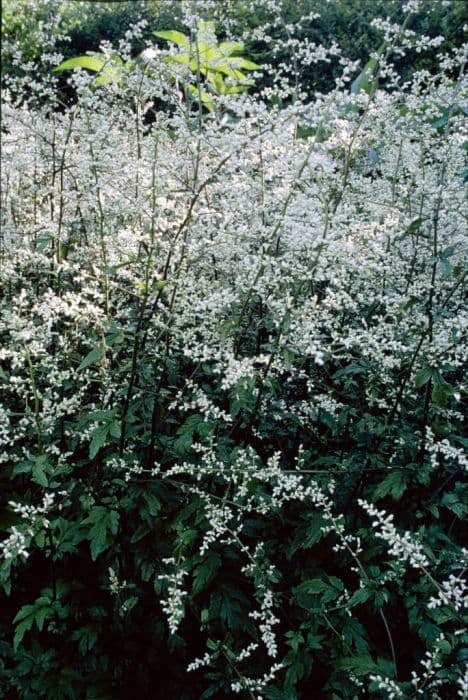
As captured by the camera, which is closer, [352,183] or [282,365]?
[282,365]

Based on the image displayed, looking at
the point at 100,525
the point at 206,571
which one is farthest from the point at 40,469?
the point at 206,571

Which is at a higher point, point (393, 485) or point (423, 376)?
point (423, 376)

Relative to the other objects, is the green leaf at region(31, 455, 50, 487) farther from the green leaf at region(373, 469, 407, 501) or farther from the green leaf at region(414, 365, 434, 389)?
the green leaf at region(414, 365, 434, 389)

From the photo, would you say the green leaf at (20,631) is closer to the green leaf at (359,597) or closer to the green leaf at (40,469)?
the green leaf at (40,469)

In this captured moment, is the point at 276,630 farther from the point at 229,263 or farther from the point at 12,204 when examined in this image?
the point at 12,204

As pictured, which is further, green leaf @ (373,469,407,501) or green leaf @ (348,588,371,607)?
green leaf @ (373,469,407,501)

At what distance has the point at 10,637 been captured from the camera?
3.33m

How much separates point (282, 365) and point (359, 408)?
76 centimetres

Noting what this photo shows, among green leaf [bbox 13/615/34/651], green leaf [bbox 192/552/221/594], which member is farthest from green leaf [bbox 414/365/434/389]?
green leaf [bbox 13/615/34/651]

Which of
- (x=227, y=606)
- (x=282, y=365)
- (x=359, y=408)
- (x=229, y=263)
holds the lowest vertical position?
(x=227, y=606)

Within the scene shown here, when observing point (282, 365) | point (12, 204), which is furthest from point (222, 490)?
point (12, 204)

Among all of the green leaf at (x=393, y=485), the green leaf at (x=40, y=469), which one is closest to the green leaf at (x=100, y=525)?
the green leaf at (x=40, y=469)

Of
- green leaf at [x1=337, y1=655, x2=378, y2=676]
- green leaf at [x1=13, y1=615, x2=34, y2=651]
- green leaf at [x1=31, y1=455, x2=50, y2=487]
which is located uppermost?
green leaf at [x1=31, y1=455, x2=50, y2=487]

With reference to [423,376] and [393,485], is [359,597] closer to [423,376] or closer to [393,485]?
[393,485]
